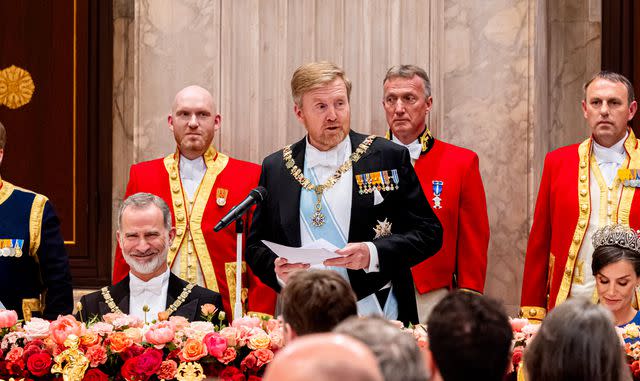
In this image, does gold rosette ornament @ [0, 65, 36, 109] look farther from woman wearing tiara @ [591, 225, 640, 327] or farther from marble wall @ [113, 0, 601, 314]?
woman wearing tiara @ [591, 225, 640, 327]

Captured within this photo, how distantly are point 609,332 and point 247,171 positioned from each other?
3326 millimetres

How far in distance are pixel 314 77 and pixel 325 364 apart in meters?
2.86

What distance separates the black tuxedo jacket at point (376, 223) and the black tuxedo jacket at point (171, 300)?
0.72 ft

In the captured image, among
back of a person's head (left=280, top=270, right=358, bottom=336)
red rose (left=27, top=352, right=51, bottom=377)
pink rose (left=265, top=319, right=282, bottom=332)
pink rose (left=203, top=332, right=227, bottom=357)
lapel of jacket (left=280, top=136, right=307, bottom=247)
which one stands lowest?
red rose (left=27, top=352, right=51, bottom=377)

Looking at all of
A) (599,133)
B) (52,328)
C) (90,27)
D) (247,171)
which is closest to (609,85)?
(599,133)

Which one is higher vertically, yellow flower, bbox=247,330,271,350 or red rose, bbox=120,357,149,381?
yellow flower, bbox=247,330,271,350

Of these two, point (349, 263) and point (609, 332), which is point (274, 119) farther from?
point (609, 332)

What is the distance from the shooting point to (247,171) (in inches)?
211

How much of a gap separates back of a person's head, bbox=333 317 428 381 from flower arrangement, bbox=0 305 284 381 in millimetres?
1703

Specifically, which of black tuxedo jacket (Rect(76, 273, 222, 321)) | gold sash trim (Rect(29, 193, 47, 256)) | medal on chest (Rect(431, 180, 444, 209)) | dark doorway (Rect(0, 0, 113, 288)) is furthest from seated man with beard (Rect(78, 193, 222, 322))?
dark doorway (Rect(0, 0, 113, 288))

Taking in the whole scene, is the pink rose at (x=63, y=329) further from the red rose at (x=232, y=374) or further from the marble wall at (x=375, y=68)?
the marble wall at (x=375, y=68)

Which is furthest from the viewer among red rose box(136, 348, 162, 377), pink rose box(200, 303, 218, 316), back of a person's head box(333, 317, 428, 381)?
pink rose box(200, 303, 218, 316)

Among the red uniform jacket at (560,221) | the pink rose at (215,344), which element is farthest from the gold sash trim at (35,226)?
the red uniform jacket at (560,221)

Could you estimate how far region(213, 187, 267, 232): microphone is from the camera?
3.53 m
